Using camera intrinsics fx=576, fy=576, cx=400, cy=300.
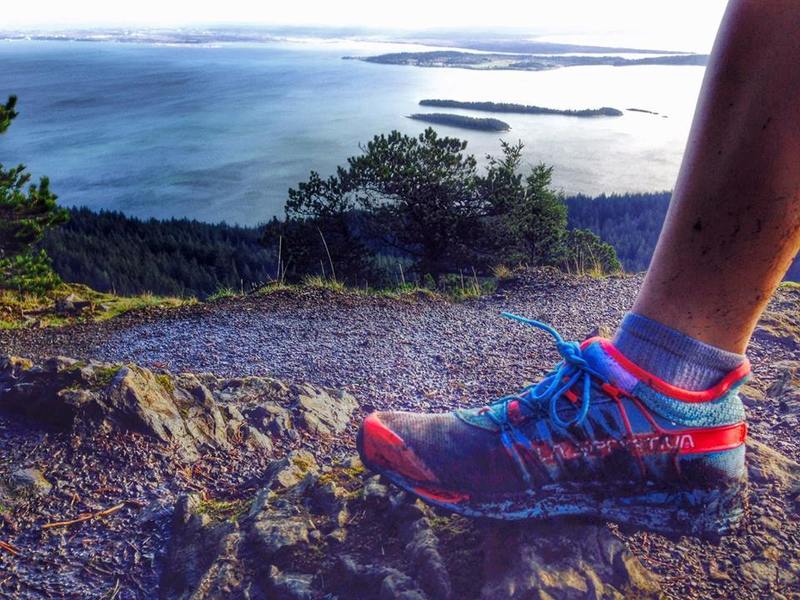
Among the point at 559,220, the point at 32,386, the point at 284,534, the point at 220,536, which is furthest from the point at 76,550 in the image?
the point at 559,220

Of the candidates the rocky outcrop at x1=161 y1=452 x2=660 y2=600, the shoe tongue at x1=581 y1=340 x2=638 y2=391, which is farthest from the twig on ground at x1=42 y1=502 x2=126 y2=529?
the shoe tongue at x1=581 y1=340 x2=638 y2=391

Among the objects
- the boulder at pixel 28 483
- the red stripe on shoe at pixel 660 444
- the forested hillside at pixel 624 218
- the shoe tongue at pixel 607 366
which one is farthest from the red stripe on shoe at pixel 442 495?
the forested hillside at pixel 624 218

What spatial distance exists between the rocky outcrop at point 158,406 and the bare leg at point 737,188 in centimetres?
206

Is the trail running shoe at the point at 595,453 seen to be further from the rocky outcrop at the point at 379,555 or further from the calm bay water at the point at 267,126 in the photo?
the calm bay water at the point at 267,126

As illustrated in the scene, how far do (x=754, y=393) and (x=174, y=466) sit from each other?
3.00 metres

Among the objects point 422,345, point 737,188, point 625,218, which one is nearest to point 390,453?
point 737,188

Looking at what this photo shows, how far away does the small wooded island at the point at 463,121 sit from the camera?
156ft

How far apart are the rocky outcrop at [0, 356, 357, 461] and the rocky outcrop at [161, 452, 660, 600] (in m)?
0.64

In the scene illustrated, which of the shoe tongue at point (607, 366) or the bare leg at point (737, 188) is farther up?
the bare leg at point (737, 188)

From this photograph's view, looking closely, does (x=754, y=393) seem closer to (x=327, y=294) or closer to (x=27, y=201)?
(x=327, y=294)

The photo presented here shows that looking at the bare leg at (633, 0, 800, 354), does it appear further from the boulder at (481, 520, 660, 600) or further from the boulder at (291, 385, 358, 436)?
the boulder at (291, 385, 358, 436)

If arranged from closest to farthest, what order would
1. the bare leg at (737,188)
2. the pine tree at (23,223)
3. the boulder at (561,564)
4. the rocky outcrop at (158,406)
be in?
the bare leg at (737,188)
the boulder at (561,564)
the rocky outcrop at (158,406)
the pine tree at (23,223)

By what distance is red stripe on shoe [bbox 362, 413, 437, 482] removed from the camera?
187cm

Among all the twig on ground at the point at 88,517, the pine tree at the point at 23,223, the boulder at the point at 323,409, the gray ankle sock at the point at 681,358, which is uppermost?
the gray ankle sock at the point at 681,358
